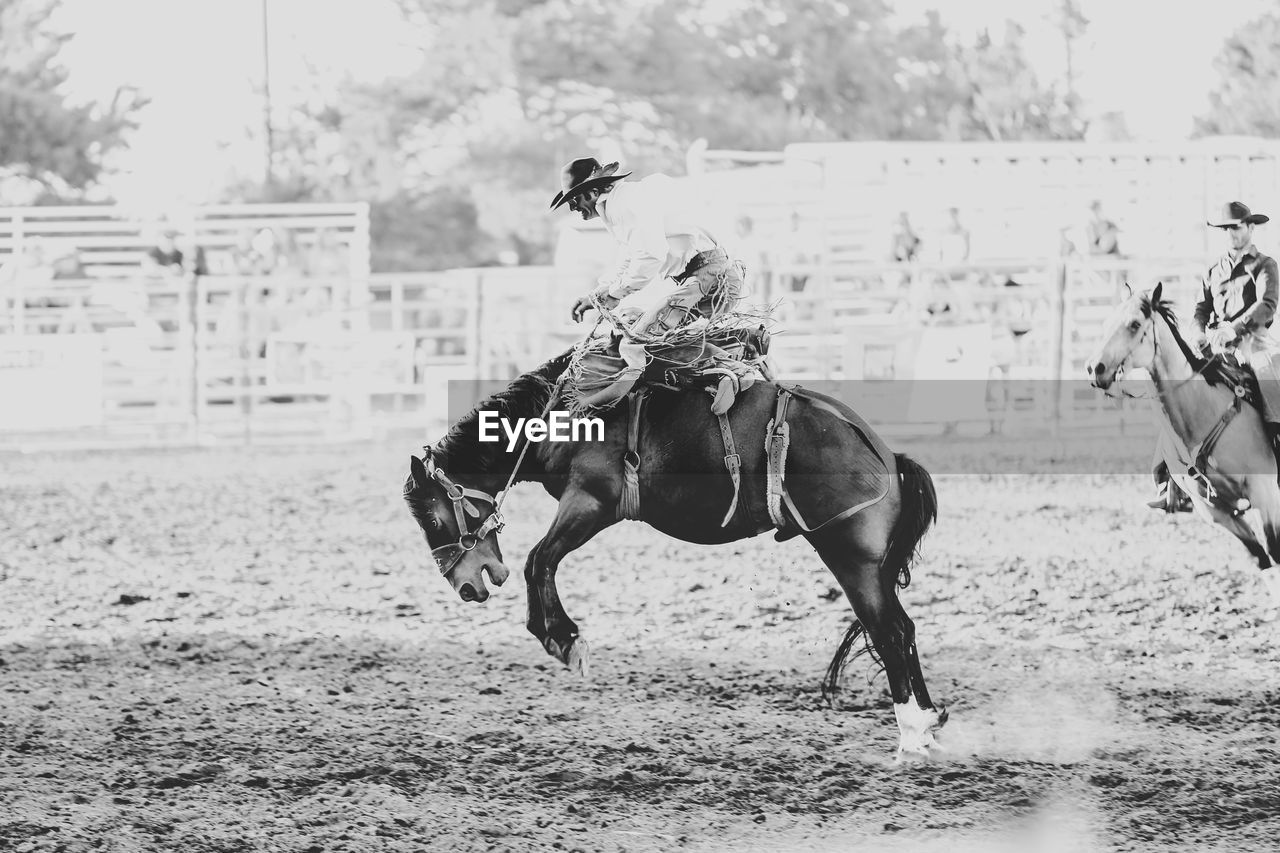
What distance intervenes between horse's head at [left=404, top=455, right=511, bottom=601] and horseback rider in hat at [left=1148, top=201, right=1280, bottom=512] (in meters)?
3.21

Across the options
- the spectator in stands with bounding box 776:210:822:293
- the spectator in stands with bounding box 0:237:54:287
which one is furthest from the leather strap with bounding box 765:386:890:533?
the spectator in stands with bounding box 0:237:54:287

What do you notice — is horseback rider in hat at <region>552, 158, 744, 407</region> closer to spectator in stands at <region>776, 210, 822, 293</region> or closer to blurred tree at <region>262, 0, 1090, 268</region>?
spectator in stands at <region>776, 210, 822, 293</region>

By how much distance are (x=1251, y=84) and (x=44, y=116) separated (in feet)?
83.5

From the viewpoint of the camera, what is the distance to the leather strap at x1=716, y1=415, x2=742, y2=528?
438 centimetres

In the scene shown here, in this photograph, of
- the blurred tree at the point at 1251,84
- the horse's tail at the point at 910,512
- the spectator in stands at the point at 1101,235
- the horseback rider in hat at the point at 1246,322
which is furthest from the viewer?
the blurred tree at the point at 1251,84

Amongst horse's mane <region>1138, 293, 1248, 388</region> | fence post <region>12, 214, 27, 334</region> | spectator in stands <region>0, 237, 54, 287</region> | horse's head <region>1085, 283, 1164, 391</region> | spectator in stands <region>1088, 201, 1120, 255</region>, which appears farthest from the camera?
spectator in stands <region>0, 237, 54, 287</region>

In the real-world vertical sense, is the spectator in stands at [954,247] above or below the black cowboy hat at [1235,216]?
above

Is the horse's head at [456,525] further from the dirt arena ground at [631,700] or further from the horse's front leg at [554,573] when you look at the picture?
the dirt arena ground at [631,700]

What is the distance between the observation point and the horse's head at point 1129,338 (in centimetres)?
599

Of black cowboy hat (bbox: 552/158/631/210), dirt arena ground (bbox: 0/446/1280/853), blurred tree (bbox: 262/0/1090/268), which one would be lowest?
dirt arena ground (bbox: 0/446/1280/853)

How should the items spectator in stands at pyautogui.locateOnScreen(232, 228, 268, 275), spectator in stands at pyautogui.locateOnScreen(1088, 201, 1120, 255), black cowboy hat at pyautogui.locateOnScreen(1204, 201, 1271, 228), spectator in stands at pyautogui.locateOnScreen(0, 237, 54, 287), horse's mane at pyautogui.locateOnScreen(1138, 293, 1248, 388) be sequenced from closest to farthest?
horse's mane at pyautogui.locateOnScreen(1138, 293, 1248, 388), black cowboy hat at pyautogui.locateOnScreen(1204, 201, 1271, 228), spectator in stands at pyautogui.locateOnScreen(1088, 201, 1120, 255), spectator in stands at pyautogui.locateOnScreen(232, 228, 268, 275), spectator in stands at pyautogui.locateOnScreen(0, 237, 54, 287)

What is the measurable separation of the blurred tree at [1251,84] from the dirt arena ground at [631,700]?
2826 cm

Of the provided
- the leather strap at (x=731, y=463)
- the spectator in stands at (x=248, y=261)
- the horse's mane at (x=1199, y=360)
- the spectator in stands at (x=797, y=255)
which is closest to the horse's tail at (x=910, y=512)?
the leather strap at (x=731, y=463)

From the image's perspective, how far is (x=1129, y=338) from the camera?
6.14 m
